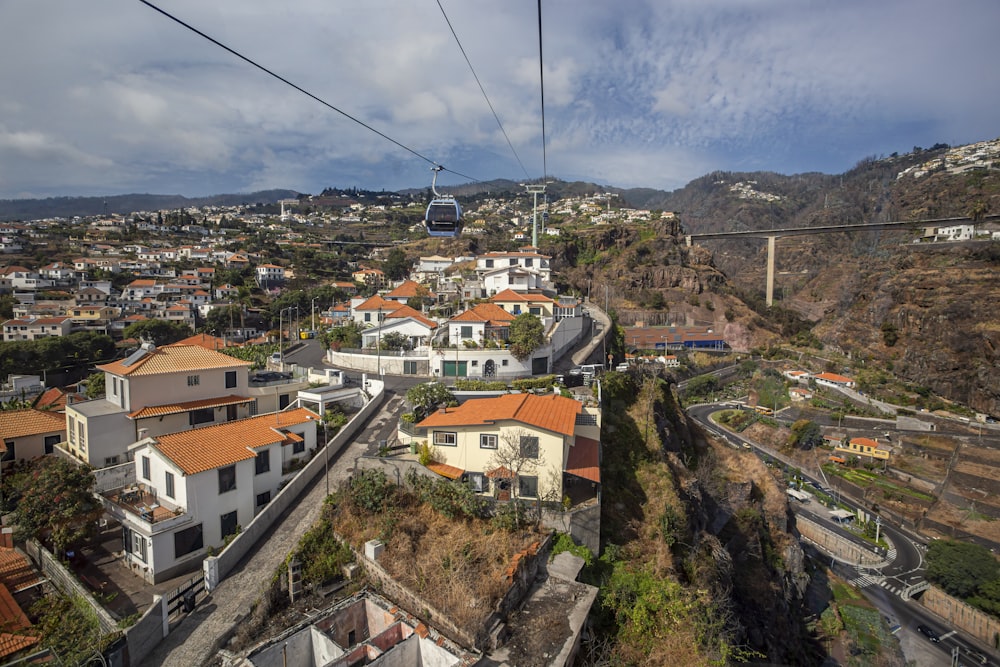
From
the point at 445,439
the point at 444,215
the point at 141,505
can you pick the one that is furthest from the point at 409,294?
the point at 141,505

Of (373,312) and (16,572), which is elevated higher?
(373,312)

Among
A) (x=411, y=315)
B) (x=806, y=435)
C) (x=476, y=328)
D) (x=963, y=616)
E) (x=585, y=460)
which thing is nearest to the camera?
(x=585, y=460)

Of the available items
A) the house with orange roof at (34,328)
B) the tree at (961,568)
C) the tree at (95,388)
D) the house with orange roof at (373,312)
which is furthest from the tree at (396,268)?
the tree at (961,568)

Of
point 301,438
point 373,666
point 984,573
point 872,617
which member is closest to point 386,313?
point 301,438

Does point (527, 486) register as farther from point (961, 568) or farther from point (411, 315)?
point (961, 568)

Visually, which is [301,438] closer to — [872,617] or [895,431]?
[872,617]

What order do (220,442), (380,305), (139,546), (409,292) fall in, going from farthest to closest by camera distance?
(409,292) → (380,305) → (220,442) → (139,546)
